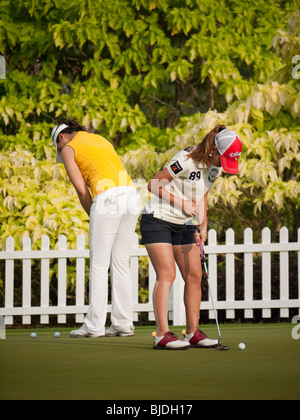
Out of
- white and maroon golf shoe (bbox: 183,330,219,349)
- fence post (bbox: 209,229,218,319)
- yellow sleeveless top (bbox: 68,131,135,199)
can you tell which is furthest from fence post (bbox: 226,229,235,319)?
white and maroon golf shoe (bbox: 183,330,219,349)

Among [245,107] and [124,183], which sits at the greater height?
[245,107]

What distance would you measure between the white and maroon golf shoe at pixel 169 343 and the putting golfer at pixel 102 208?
2.74 ft

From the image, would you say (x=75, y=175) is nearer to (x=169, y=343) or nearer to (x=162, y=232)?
(x=162, y=232)

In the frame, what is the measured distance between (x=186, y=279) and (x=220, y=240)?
5455 millimetres

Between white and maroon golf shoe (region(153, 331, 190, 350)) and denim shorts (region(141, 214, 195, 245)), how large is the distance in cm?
66

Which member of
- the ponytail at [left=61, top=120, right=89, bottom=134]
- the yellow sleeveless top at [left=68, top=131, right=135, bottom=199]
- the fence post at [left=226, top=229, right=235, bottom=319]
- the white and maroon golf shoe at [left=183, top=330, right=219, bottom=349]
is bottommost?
the white and maroon golf shoe at [left=183, top=330, right=219, bottom=349]

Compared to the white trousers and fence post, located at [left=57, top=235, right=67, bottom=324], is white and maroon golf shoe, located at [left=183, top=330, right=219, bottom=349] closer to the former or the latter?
the white trousers

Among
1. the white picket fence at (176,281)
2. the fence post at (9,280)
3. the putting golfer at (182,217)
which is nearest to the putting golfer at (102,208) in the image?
the putting golfer at (182,217)

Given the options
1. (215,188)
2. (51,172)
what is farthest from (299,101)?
(51,172)

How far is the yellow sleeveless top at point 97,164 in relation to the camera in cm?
665

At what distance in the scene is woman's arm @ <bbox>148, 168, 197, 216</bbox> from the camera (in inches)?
230

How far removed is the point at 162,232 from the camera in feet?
19.4
